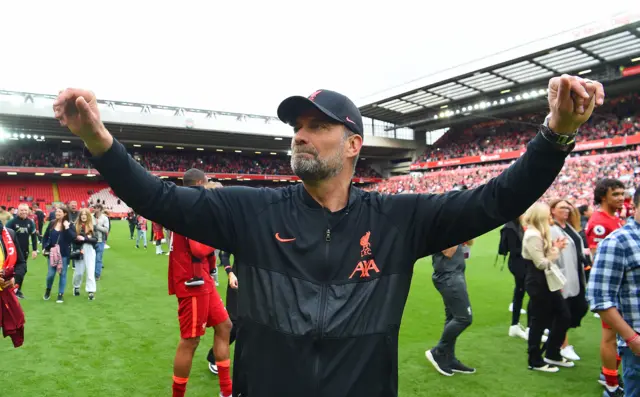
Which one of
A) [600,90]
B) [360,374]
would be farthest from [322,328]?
[600,90]

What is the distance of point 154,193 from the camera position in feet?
5.11

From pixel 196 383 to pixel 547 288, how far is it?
4.13 metres

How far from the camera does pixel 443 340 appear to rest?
16.2 feet

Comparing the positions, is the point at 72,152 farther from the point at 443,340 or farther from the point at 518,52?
the point at 443,340

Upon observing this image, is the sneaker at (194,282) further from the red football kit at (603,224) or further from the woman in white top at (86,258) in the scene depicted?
the woman in white top at (86,258)

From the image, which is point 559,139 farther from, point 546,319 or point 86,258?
point 86,258

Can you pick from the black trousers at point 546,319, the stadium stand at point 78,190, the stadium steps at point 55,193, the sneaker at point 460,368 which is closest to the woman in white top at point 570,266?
the black trousers at point 546,319

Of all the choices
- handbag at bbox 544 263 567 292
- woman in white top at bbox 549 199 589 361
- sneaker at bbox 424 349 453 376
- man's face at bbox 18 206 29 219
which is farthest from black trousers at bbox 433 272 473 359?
man's face at bbox 18 206 29 219

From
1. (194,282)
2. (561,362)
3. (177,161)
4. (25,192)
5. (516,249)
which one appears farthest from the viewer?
(177,161)

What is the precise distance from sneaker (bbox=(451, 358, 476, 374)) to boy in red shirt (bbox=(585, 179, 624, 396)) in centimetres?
133

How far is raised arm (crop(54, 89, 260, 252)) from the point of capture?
139 centimetres

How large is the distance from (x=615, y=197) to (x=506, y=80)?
35689 mm

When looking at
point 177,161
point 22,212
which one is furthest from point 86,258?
point 177,161

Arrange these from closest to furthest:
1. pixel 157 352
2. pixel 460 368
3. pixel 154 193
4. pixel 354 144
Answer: pixel 154 193, pixel 354 144, pixel 460 368, pixel 157 352
